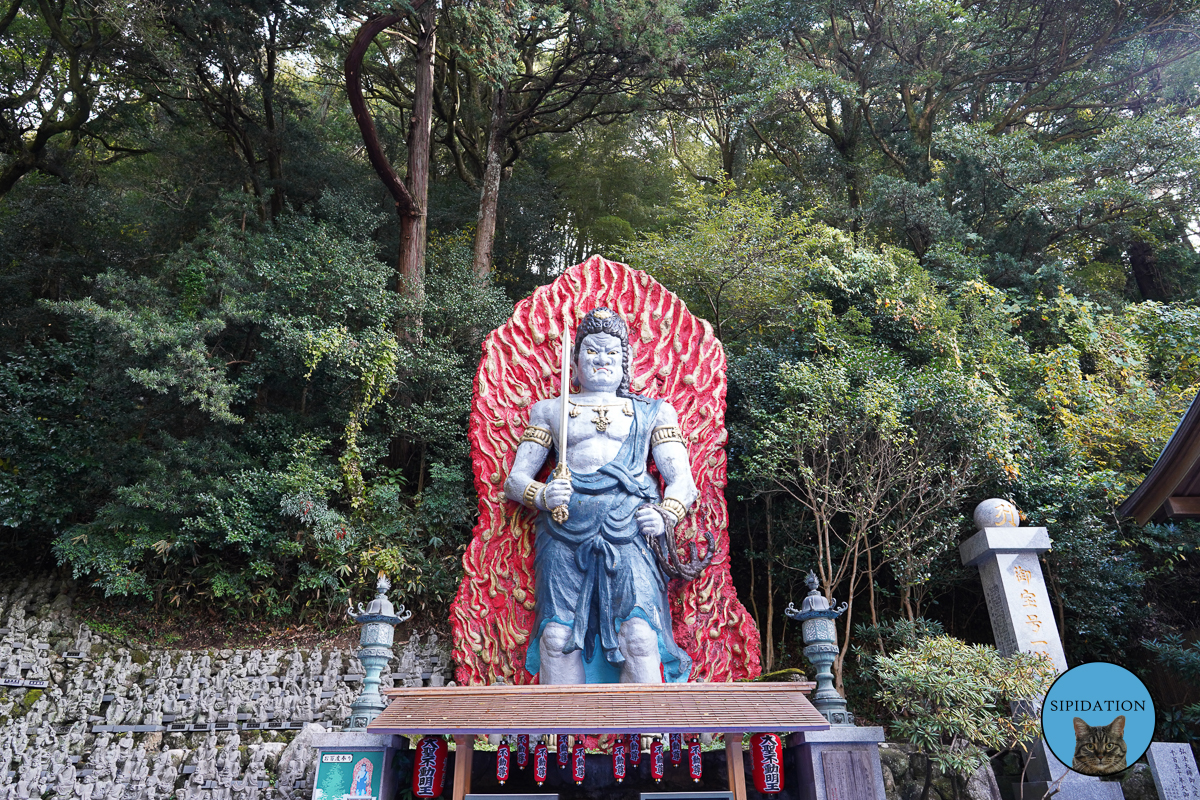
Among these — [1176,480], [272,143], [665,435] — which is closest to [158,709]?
[665,435]

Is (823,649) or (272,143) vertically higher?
(272,143)

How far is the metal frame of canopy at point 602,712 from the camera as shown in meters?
4.03

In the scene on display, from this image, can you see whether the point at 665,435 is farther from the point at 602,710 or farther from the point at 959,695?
the point at 959,695

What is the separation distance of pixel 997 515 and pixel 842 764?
2.76 meters

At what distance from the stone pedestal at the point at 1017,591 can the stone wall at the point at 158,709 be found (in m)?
4.85

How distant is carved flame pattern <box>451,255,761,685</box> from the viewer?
20.4 ft

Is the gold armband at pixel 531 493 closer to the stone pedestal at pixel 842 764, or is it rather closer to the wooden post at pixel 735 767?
the wooden post at pixel 735 767

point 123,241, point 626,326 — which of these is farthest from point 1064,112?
point 123,241

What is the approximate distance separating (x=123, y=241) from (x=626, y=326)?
7.49 m

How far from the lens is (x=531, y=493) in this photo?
19.7ft

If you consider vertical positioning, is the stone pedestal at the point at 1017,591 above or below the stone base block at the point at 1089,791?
above

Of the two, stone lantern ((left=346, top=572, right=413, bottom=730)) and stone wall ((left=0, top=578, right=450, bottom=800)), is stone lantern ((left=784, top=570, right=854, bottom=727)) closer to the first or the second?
stone lantern ((left=346, top=572, right=413, bottom=730))

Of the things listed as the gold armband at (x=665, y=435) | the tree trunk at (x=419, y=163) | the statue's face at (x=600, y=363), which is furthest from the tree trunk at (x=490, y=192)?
the gold armband at (x=665, y=435)

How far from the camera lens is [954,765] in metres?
4.88
